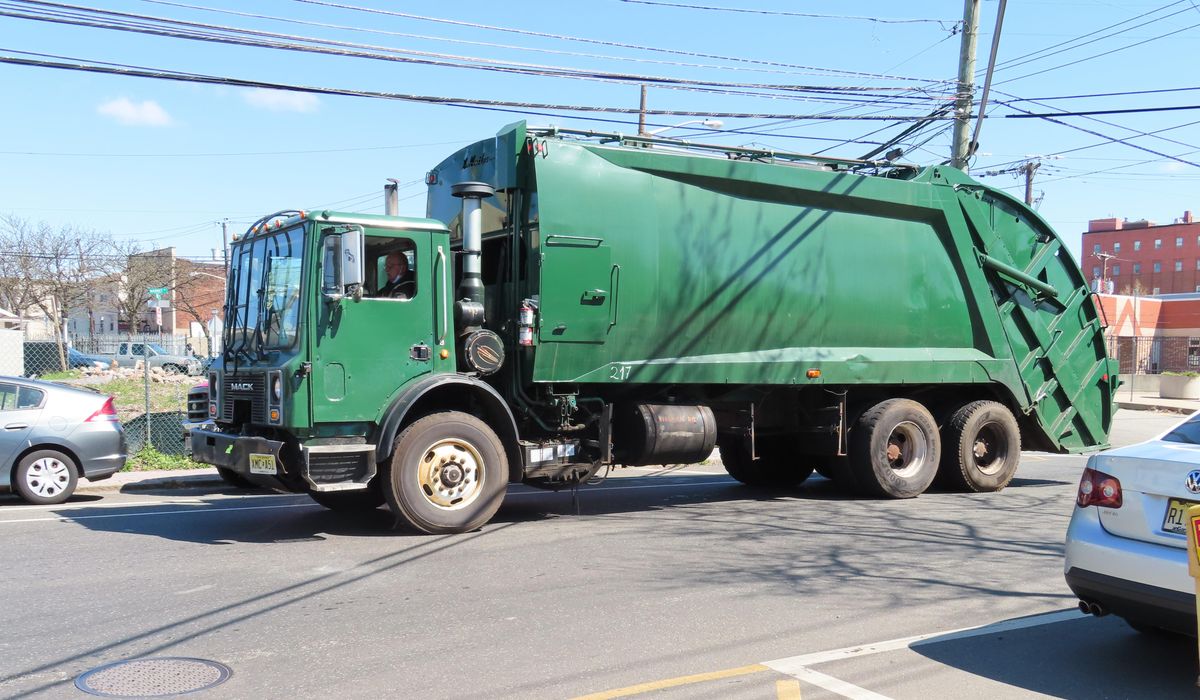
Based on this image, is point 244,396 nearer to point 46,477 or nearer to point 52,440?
point 52,440

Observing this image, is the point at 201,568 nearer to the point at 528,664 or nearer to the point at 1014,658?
the point at 528,664

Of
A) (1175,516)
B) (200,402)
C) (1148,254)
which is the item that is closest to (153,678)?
(1175,516)

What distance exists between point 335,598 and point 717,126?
13045mm

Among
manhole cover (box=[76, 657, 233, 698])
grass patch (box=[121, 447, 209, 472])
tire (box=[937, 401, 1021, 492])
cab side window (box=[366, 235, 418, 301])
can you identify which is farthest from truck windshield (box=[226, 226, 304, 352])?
tire (box=[937, 401, 1021, 492])

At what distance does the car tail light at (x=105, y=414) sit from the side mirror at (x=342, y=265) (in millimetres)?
4503

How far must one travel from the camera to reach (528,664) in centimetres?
500

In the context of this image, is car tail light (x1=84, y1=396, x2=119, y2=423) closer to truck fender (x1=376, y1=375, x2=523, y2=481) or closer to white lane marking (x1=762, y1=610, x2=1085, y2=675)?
truck fender (x1=376, y1=375, x2=523, y2=481)

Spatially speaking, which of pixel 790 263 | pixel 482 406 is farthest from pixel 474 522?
pixel 790 263

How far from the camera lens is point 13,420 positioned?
34.3 ft

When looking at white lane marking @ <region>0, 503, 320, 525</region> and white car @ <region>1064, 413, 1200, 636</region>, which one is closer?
white car @ <region>1064, 413, 1200, 636</region>

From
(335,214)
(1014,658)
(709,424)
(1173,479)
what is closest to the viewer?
(1173,479)

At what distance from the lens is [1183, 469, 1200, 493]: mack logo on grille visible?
4.65 meters

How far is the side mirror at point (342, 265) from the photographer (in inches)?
308

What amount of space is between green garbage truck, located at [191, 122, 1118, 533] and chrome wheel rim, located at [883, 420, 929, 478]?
3 centimetres
